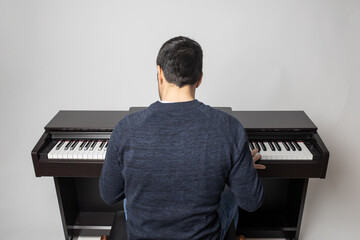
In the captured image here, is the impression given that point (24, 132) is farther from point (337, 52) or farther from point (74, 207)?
point (337, 52)

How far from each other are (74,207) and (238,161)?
1.57 m

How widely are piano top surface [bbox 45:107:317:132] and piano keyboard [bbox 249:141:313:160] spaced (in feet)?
0.27

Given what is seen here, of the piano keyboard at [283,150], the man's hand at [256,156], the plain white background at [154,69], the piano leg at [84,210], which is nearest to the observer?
the man's hand at [256,156]

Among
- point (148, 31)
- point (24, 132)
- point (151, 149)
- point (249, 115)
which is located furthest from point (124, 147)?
point (24, 132)

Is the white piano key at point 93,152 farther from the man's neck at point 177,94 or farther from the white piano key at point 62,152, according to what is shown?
the man's neck at point 177,94

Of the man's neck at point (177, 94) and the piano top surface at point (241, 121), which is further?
the piano top surface at point (241, 121)

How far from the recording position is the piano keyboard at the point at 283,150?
1.85 meters

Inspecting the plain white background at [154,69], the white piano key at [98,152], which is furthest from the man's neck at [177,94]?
the plain white background at [154,69]

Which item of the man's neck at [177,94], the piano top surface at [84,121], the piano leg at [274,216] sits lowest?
the piano leg at [274,216]

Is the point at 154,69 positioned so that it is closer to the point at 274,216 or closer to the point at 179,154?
the point at 274,216

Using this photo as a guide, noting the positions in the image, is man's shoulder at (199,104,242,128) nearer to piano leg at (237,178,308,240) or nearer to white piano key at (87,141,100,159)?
white piano key at (87,141,100,159)

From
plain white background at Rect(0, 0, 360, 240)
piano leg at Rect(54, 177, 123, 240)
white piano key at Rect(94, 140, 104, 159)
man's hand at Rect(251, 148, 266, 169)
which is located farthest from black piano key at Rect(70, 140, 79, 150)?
man's hand at Rect(251, 148, 266, 169)

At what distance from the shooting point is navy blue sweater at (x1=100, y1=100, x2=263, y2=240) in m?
1.18

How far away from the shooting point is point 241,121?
6.68 feet
